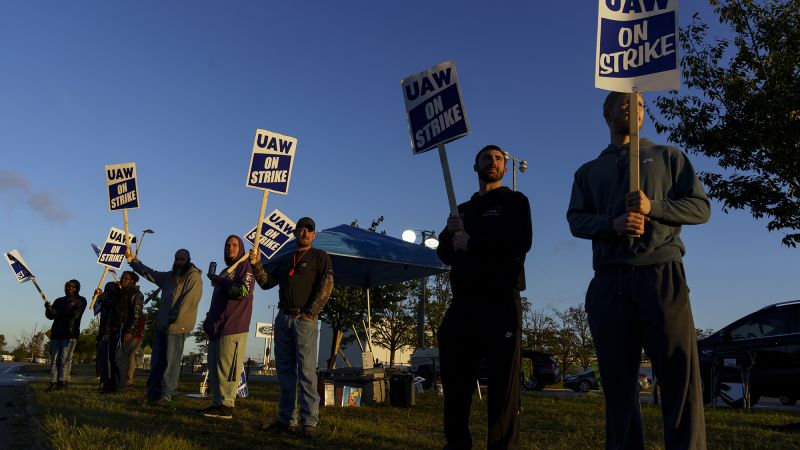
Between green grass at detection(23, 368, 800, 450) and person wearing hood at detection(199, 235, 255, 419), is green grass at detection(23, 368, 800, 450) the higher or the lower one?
the lower one

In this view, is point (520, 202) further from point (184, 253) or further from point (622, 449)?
point (184, 253)

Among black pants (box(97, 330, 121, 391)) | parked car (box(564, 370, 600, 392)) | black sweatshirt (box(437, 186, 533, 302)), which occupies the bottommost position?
parked car (box(564, 370, 600, 392))

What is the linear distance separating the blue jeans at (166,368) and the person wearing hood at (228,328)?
1185 mm

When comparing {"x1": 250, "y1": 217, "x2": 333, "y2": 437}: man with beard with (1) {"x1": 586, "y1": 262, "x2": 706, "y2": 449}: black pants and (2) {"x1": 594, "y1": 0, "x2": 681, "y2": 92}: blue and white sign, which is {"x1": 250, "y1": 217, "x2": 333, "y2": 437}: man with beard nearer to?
(1) {"x1": 586, "y1": 262, "x2": 706, "y2": 449}: black pants

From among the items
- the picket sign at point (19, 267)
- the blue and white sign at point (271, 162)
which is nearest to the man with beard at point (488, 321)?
the blue and white sign at point (271, 162)

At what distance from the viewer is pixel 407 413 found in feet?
28.8

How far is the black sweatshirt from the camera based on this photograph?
3779mm

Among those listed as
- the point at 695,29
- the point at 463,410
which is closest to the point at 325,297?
the point at 463,410

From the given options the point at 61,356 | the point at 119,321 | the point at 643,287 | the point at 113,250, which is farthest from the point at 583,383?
the point at 643,287

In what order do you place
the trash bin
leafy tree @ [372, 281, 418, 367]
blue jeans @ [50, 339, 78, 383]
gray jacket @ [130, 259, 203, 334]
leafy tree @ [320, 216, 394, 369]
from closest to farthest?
1. gray jacket @ [130, 259, 203, 334]
2. the trash bin
3. blue jeans @ [50, 339, 78, 383]
4. leafy tree @ [320, 216, 394, 369]
5. leafy tree @ [372, 281, 418, 367]

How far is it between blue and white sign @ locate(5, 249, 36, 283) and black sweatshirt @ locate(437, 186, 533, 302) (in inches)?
481

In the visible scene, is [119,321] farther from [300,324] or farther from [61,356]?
[300,324]

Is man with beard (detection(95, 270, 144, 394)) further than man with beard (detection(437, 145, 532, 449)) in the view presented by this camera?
Yes

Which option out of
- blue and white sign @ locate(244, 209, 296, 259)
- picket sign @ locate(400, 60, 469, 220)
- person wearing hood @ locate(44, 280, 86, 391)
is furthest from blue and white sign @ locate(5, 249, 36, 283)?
picket sign @ locate(400, 60, 469, 220)
